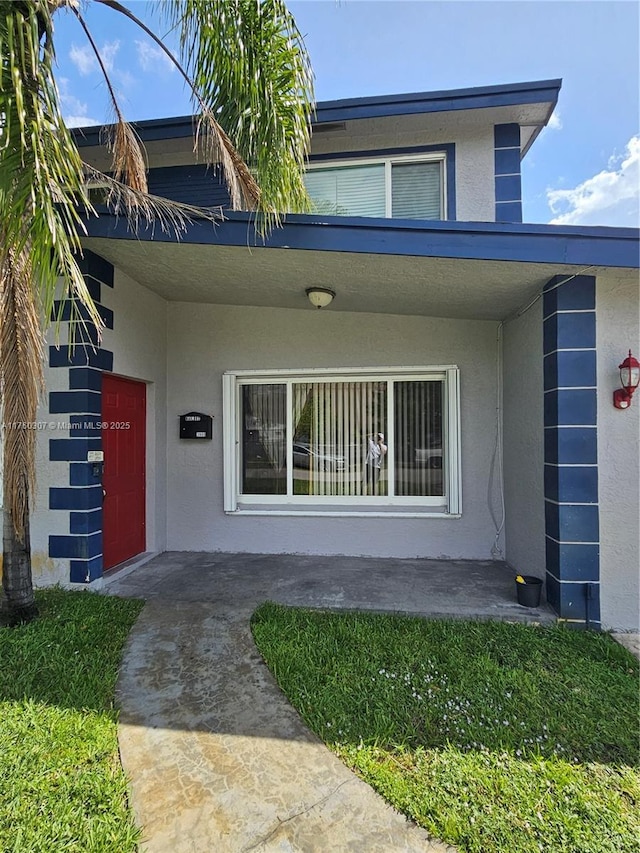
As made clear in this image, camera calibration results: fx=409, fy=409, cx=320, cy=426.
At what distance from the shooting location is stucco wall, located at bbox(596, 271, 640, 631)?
12.8 feet

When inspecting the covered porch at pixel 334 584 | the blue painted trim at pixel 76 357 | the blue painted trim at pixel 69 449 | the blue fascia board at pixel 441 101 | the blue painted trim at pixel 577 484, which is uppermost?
the blue fascia board at pixel 441 101

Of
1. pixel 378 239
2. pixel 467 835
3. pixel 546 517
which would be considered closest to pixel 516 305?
pixel 378 239

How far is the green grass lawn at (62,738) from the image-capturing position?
190cm

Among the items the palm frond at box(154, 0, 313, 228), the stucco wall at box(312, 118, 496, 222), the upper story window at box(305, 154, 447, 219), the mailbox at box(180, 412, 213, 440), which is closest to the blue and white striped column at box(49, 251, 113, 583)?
the mailbox at box(180, 412, 213, 440)

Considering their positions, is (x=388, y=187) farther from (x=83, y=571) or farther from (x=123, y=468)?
(x=83, y=571)

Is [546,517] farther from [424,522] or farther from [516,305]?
[516,305]

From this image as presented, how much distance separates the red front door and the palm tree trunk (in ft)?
3.81

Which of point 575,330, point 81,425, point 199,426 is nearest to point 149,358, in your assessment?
point 199,426

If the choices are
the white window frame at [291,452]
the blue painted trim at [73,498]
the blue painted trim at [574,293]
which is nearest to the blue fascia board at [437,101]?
the blue painted trim at [574,293]

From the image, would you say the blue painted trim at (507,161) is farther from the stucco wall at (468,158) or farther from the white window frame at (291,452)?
the white window frame at (291,452)

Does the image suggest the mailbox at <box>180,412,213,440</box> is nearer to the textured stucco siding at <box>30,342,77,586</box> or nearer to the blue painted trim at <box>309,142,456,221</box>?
the textured stucco siding at <box>30,342,77,586</box>

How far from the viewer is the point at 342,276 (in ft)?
14.7

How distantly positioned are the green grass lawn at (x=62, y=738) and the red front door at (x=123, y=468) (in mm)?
1390

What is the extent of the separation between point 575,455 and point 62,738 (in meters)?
4.54
